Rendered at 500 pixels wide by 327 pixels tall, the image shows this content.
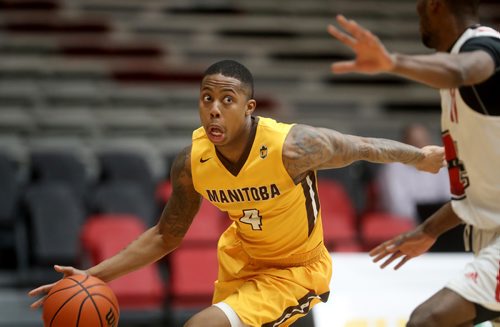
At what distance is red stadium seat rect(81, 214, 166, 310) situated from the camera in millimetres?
8062

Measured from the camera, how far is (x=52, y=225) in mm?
8570

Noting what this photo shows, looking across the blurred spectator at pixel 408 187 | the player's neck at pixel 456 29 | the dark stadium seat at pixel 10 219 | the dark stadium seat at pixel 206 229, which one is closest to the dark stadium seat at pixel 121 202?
the dark stadium seat at pixel 206 229

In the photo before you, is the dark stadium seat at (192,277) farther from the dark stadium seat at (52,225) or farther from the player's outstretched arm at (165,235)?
the player's outstretched arm at (165,235)

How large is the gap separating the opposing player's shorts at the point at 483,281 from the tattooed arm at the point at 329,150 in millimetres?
745

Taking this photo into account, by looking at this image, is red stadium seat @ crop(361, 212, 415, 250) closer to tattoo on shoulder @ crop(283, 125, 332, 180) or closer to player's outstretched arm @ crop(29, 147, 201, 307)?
player's outstretched arm @ crop(29, 147, 201, 307)

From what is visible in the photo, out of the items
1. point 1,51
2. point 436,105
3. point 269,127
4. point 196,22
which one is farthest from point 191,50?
point 269,127

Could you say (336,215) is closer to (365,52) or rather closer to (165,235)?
(165,235)

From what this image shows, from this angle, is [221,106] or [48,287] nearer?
[221,106]

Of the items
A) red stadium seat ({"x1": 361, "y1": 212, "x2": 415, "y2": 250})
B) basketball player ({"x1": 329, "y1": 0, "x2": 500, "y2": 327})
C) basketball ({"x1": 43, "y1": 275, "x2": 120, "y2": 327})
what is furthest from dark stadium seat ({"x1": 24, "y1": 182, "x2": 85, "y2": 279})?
basketball player ({"x1": 329, "y1": 0, "x2": 500, "y2": 327})

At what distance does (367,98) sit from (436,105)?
3.15ft

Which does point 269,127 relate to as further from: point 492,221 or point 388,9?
point 388,9

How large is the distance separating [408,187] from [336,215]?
87 centimetres

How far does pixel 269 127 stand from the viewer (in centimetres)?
466

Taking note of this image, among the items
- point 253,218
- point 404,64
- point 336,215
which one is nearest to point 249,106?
point 253,218
